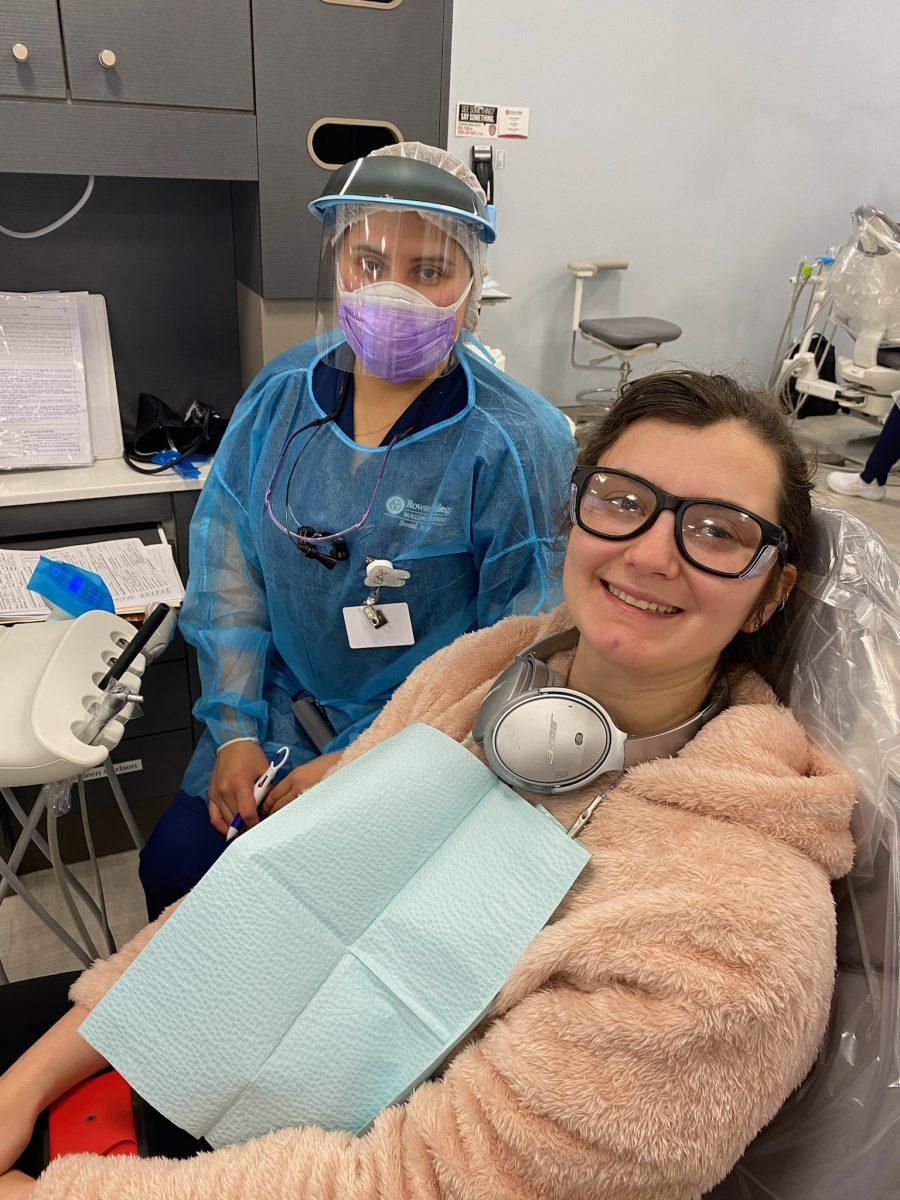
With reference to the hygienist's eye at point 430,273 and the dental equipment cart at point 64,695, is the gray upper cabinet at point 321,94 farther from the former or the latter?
the dental equipment cart at point 64,695

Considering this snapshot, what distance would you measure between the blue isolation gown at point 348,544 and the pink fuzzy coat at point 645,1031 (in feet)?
1.90

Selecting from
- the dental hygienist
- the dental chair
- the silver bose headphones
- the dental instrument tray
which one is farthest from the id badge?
the dental chair

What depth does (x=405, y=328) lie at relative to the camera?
1.25 metres

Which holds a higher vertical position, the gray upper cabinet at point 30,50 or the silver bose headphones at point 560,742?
the gray upper cabinet at point 30,50

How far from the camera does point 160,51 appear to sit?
1.60 m

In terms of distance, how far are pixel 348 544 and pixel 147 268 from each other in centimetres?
123

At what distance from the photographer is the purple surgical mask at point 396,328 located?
1.24 metres

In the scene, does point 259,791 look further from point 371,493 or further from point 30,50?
point 30,50

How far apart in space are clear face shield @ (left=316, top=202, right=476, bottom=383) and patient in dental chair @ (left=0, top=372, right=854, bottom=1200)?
418 mm

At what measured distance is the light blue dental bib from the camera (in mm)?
758

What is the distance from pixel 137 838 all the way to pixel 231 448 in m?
0.69

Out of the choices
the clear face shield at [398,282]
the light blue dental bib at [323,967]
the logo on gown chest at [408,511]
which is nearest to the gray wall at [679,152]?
the clear face shield at [398,282]

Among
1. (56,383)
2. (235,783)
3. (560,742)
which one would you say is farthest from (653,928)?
(56,383)

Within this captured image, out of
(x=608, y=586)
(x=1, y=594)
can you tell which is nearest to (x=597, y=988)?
(x=608, y=586)
